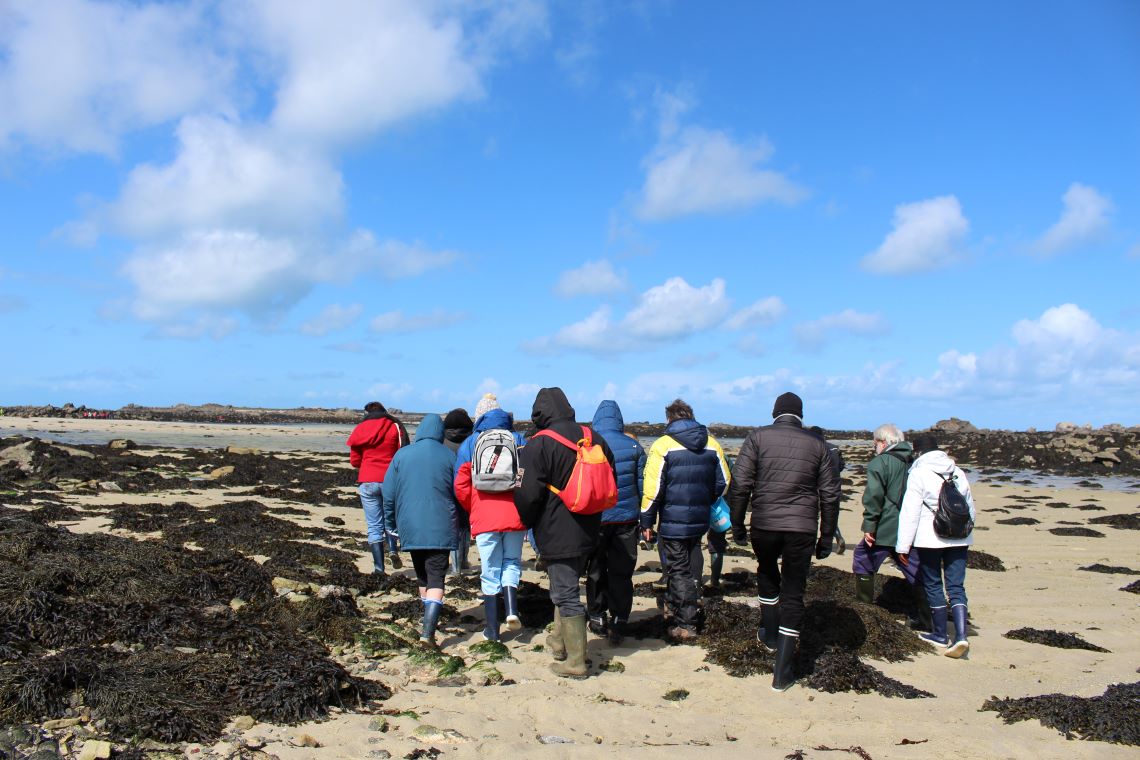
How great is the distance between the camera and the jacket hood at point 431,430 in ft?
21.8

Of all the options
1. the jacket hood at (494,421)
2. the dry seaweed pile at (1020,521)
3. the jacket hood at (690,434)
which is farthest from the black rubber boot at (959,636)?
the dry seaweed pile at (1020,521)

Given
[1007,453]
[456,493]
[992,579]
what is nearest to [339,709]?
[456,493]

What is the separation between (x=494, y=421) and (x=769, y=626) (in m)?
2.88

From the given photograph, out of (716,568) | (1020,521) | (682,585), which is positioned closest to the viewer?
(682,585)

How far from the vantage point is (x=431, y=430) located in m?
6.72

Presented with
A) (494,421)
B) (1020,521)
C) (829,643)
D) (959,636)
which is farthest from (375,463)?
(1020,521)

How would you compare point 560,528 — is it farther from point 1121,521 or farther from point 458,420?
point 1121,521

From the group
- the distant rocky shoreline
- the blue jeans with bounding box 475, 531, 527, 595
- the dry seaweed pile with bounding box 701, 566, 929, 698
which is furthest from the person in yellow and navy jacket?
the distant rocky shoreline

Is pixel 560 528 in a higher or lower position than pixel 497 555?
higher

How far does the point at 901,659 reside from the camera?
642 centimetres

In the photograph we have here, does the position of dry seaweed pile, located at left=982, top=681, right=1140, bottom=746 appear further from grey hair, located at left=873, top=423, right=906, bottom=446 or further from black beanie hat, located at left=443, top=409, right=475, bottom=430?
black beanie hat, located at left=443, top=409, right=475, bottom=430

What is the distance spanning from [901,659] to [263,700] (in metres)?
5.08

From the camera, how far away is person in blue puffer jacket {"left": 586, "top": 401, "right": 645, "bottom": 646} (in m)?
6.70

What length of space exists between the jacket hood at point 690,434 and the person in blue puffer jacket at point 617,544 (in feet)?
1.83
